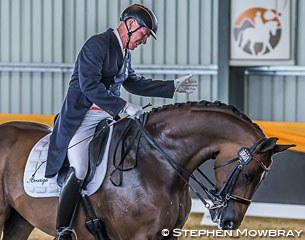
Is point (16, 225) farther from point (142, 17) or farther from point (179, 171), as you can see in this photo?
point (142, 17)

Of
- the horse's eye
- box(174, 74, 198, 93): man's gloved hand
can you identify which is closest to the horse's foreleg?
box(174, 74, 198, 93): man's gloved hand

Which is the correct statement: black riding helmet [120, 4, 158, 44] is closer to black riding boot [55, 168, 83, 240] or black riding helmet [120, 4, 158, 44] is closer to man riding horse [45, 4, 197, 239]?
man riding horse [45, 4, 197, 239]

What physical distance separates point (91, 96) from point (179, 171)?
0.61 m

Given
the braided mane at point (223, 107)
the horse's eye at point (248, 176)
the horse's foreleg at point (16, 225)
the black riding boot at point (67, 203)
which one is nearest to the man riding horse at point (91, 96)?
the black riding boot at point (67, 203)

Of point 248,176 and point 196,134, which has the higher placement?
point 196,134

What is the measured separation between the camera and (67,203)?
4125 mm

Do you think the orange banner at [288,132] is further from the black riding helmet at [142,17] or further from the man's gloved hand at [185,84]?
the black riding helmet at [142,17]

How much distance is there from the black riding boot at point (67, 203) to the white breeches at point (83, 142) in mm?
47

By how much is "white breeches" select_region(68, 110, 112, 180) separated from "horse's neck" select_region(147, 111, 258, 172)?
0.34m

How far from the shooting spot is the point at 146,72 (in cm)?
848

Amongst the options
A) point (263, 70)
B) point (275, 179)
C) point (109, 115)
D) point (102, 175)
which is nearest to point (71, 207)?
point (102, 175)

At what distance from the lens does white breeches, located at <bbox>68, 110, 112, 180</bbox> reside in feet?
13.4

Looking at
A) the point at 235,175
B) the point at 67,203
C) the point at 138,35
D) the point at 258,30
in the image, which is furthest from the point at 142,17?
the point at 258,30

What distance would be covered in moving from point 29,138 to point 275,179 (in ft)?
12.0
